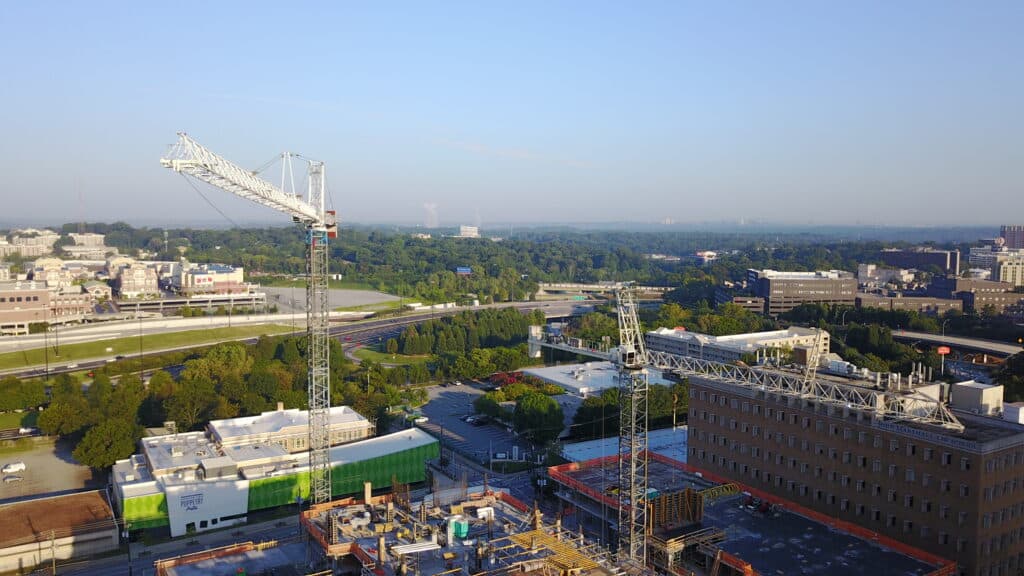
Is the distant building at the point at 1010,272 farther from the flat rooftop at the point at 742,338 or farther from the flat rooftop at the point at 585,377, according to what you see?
the flat rooftop at the point at 585,377

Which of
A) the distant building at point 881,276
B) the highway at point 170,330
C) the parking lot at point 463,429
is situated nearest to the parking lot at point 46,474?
the highway at point 170,330

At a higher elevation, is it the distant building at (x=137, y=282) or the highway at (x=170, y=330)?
the distant building at (x=137, y=282)

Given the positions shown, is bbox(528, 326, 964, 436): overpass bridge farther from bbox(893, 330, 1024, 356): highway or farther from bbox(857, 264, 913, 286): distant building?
bbox(857, 264, 913, 286): distant building

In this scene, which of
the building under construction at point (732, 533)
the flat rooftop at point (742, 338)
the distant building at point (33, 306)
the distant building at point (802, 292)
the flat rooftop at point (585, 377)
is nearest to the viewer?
the building under construction at point (732, 533)

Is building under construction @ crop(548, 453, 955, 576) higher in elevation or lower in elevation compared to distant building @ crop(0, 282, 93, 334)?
lower

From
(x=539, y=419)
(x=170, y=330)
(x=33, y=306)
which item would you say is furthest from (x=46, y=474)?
(x=33, y=306)

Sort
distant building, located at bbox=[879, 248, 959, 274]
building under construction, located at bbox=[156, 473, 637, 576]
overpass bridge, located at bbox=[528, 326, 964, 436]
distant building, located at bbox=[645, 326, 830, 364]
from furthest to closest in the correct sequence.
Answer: distant building, located at bbox=[879, 248, 959, 274], distant building, located at bbox=[645, 326, 830, 364], overpass bridge, located at bbox=[528, 326, 964, 436], building under construction, located at bbox=[156, 473, 637, 576]

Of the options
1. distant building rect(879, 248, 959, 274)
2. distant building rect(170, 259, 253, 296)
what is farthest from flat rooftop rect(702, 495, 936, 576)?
distant building rect(879, 248, 959, 274)

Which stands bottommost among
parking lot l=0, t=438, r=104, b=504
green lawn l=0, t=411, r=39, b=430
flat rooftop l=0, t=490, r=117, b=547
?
parking lot l=0, t=438, r=104, b=504

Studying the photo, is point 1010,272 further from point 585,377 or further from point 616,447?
point 616,447
